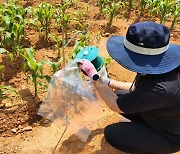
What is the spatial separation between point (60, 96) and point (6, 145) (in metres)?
0.69

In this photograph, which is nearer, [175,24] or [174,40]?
[174,40]

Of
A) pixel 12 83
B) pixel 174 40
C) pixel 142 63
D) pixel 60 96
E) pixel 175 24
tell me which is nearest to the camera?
pixel 142 63

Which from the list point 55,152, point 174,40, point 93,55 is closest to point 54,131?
point 55,152

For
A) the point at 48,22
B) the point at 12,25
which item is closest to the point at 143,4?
the point at 48,22

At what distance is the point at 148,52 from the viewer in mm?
1958

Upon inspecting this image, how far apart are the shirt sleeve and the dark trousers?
32cm

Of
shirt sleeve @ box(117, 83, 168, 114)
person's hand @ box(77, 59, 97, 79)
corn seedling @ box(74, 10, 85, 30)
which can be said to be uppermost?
person's hand @ box(77, 59, 97, 79)

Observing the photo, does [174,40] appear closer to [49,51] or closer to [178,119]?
[49,51]

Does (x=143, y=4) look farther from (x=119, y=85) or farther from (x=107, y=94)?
(x=107, y=94)

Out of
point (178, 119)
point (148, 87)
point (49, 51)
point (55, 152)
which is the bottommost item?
point (55, 152)

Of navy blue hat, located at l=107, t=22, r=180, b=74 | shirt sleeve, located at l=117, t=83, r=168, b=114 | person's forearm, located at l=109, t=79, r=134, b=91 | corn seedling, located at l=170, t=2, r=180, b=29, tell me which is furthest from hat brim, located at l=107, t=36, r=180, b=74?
corn seedling, located at l=170, t=2, r=180, b=29

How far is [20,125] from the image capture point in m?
2.82

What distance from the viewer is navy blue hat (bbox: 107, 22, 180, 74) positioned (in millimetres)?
1934

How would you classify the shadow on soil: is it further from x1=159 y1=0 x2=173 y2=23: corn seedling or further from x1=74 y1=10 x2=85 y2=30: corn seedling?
x1=159 y1=0 x2=173 y2=23: corn seedling
